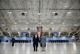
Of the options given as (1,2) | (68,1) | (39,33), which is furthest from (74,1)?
(39,33)

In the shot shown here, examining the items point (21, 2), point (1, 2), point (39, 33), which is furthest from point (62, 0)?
point (39, 33)

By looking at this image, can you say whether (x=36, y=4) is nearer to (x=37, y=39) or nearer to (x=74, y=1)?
(x=74, y=1)

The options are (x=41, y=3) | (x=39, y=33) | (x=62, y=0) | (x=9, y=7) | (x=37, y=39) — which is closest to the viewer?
(x=39, y=33)

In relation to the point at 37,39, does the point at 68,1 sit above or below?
above

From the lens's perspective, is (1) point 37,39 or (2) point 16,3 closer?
(1) point 37,39

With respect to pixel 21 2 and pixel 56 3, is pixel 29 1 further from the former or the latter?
pixel 56 3

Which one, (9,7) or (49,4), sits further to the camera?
(9,7)

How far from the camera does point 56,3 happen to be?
27.7 m

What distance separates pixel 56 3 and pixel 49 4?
1.19 meters

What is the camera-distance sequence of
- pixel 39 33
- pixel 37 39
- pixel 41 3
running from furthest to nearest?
pixel 41 3 < pixel 37 39 < pixel 39 33

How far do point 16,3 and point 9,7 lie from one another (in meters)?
3.15

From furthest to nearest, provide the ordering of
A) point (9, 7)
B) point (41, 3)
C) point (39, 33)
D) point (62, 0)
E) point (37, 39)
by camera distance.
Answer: point (9, 7), point (41, 3), point (62, 0), point (37, 39), point (39, 33)

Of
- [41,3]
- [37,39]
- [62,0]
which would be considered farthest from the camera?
[41,3]

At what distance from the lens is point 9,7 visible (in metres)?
30.9
